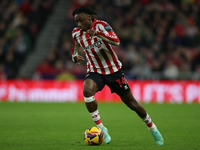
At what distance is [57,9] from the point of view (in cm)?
2181

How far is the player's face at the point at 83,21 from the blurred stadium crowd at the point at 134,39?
10634mm

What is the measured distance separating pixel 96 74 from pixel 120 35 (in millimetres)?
11928

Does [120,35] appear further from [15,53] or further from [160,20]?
[15,53]

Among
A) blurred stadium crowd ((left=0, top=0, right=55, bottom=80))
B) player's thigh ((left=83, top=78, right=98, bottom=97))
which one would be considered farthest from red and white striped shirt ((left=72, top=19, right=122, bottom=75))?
blurred stadium crowd ((left=0, top=0, right=55, bottom=80))

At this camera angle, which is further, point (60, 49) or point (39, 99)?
point (60, 49)

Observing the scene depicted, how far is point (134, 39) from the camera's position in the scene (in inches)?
676

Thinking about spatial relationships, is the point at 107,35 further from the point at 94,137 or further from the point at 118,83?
the point at 94,137

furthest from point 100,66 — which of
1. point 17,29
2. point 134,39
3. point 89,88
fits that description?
point 17,29

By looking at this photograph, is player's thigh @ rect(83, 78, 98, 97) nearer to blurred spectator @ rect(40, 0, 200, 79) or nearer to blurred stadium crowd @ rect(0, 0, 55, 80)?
blurred spectator @ rect(40, 0, 200, 79)

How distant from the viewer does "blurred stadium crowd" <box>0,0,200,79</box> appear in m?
16.4

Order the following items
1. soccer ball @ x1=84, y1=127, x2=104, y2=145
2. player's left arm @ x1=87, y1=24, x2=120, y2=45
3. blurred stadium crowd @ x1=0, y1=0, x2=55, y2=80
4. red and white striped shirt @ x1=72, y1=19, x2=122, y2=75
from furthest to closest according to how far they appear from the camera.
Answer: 1. blurred stadium crowd @ x1=0, y1=0, x2=55, y2=80
2. red and white striped shirt @ x1=72, y1=19, x2=122, y2=75
3. soccer ball @ x1=84, y1=127, x2=104, y2=145
4. player's left arm @ x1=87, y1=24, x2=120, y2=45

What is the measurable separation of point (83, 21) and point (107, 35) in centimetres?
58

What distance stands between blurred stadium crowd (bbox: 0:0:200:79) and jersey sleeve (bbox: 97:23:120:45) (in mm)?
10655

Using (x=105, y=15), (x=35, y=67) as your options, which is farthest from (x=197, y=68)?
(x=35, y=67)
